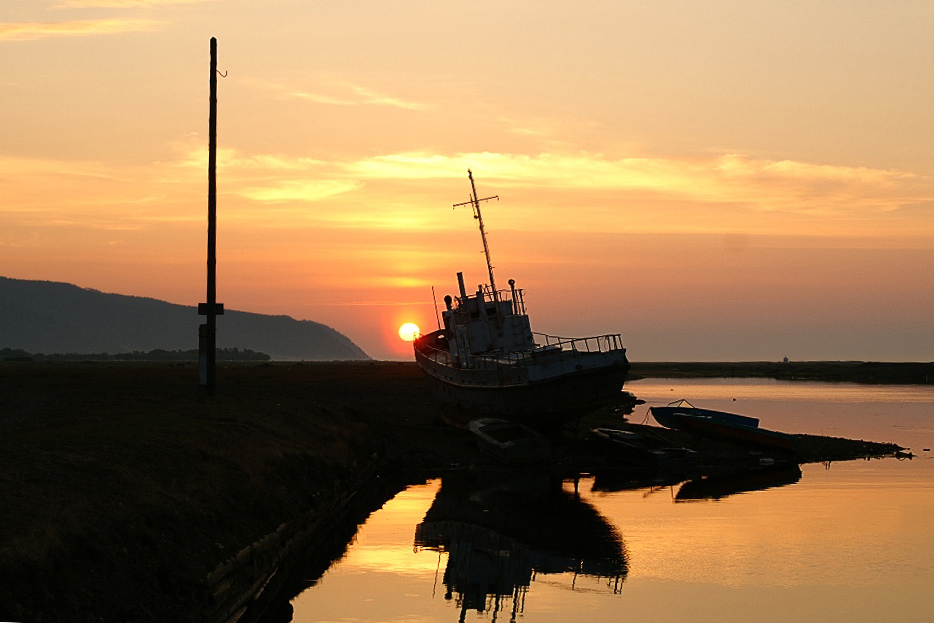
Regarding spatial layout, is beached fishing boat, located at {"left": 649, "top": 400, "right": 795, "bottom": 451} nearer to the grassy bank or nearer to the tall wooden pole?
the grassy bank

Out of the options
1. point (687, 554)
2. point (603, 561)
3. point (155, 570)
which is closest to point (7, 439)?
point (155, 570)

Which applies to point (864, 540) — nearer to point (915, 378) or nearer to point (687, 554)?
point (687, 554)

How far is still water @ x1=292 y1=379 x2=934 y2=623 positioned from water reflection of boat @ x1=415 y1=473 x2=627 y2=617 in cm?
6

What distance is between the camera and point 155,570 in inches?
758

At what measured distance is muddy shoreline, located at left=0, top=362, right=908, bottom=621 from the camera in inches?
695

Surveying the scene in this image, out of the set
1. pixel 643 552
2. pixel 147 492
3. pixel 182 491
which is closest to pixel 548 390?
pixel 643 552

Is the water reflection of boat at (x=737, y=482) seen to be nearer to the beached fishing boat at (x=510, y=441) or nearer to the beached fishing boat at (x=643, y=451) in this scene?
the beached fishing boat at (x=643, y=451)

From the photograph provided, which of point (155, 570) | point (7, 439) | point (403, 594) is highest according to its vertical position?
point (7, 439)

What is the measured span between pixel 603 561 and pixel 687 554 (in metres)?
2.62

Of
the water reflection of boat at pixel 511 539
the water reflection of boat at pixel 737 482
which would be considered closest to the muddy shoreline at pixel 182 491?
the water reflection of boat at pixel 737 482

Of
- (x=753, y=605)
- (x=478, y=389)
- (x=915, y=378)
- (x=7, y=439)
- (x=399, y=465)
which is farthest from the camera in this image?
(x=915, y=378)

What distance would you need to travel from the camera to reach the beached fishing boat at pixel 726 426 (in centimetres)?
5250

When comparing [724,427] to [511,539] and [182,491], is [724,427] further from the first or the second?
[182,491]

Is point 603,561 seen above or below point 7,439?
below
